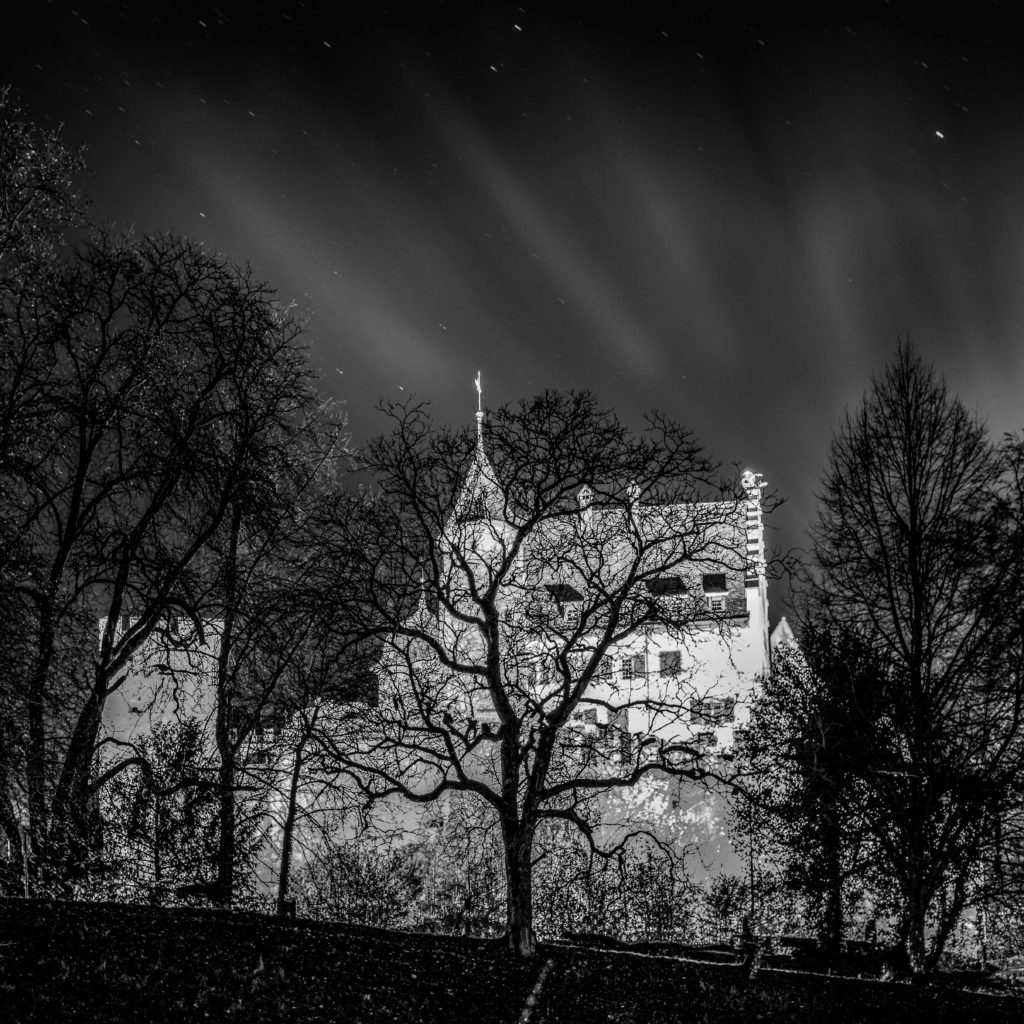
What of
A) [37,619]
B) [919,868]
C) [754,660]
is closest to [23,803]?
[37,619]

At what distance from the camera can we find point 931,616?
63.0 ft

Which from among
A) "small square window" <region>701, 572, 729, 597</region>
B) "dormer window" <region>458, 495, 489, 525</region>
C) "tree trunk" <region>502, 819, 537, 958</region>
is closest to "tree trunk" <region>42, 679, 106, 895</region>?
"tree trunk" <region>502, 819, 537, 958</region>

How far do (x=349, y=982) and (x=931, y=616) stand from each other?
14.6m

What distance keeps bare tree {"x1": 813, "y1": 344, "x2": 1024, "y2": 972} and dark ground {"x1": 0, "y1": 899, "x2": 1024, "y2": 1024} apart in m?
A: 5.24

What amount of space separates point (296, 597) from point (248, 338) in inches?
243

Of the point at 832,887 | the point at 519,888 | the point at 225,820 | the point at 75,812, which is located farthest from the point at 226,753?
the point at 832,887

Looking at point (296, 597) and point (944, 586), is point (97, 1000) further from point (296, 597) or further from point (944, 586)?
point (944, 586)

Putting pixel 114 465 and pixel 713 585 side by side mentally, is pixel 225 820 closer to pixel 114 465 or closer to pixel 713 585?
pixel 114 465

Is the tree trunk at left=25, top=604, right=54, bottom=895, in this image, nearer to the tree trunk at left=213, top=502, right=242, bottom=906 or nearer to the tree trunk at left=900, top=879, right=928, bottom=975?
the tree trunk at left=213, top=502, right=242, bottom=906

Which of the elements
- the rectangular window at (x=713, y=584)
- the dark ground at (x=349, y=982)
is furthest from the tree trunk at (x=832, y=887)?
the rectangular window at (x=713, y=584)

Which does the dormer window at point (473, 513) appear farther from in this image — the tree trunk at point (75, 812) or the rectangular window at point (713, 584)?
the rectangular window at point (713, 584)

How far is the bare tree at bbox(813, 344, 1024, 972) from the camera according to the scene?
18.5 m

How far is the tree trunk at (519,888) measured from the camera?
13898 mm

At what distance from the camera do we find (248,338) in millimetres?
18250
